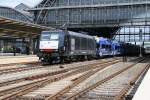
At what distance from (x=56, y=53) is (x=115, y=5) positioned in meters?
60.0

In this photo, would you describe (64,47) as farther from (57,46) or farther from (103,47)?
(103,47)

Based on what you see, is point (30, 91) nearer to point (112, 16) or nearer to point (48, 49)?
point (48, 49)

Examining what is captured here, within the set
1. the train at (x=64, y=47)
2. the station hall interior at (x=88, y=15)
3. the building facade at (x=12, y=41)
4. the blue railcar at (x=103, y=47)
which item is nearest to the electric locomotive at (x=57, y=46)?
the train at (x=64, y=47)

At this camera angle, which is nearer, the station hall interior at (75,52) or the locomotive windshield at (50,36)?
the station hall interior at (75,52)

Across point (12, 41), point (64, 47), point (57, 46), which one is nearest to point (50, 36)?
point (57, 46)

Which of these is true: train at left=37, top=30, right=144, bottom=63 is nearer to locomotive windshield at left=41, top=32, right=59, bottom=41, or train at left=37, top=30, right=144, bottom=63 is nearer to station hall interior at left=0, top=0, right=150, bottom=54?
locomotive windshield at left=41, top=32, right=59, bottom=41

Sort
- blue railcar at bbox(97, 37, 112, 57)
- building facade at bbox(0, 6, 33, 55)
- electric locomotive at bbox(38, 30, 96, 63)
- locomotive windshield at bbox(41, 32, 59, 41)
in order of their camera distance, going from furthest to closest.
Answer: building facade at bbox(0, 6, 33, 55), blue railcar at bbox(97, 37, 112, 57), locomotive windshield at bbox(41, 32, 59, 41), electric locomotive at bbox(38, 30, 96, 63)

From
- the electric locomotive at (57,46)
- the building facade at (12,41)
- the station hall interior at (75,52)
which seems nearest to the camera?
the station hall interior at (75,52)

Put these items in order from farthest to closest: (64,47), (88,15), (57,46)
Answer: (88,15) → (64,47) → (57,46)

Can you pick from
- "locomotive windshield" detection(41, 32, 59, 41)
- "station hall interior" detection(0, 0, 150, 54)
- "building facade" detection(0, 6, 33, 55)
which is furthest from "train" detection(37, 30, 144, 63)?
"station hall interior" detection(0, 0, 150, 54)

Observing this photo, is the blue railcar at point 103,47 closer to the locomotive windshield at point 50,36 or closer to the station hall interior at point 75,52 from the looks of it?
the station hall interior at point 75,52

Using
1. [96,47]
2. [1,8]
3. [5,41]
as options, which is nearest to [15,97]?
[96,47]

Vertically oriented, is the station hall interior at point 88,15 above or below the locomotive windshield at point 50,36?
above

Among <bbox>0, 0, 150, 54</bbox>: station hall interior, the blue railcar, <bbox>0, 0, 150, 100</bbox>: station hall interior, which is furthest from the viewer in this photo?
<bbox>0, 0, 150, 54</bbox>: station hall interior
